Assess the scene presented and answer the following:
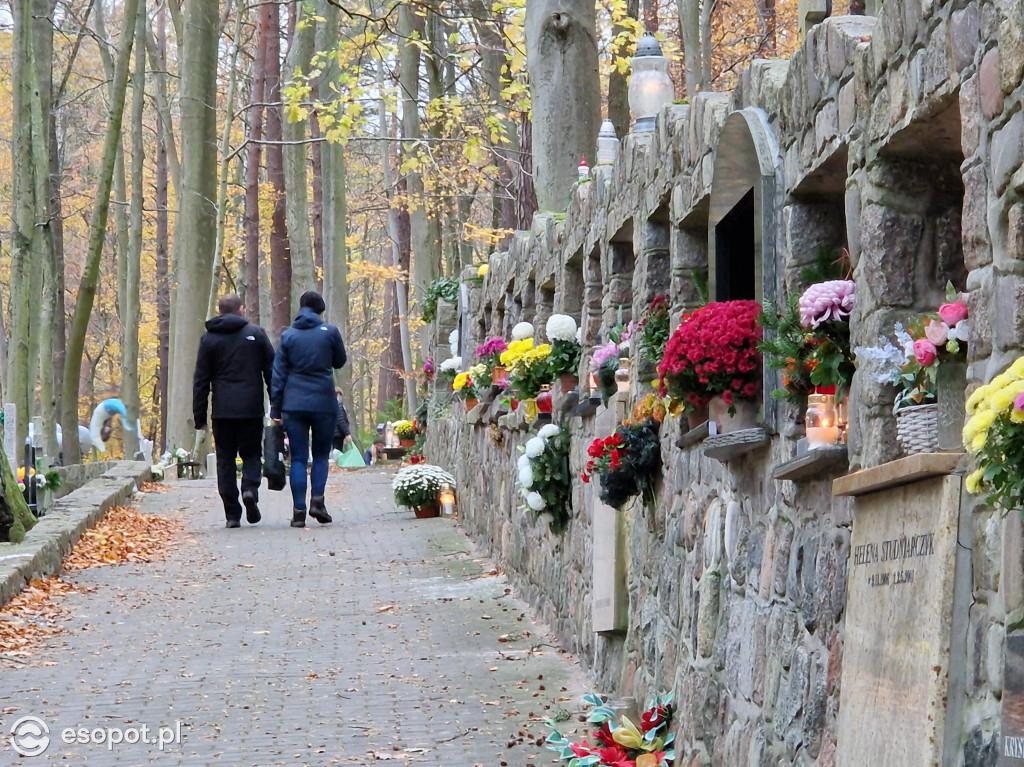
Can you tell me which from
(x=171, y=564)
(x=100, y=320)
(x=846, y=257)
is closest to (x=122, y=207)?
(x=100, y=320)

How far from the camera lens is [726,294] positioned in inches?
221

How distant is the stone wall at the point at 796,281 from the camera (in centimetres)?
307

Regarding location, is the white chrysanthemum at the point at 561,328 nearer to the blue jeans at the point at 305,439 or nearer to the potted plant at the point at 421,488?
the blue jeans at the point at 305,439

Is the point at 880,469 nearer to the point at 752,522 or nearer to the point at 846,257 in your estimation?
the point at 846,257

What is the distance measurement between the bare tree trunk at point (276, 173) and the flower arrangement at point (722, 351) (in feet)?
62.3

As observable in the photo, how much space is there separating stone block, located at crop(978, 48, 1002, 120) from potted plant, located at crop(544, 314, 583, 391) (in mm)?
5753

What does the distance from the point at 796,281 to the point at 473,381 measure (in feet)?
27.0

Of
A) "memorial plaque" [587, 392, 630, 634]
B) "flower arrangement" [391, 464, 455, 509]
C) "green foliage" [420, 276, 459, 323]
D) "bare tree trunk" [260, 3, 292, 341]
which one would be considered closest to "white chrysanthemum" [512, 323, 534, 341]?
"memorial plaque" [587, 392, 630, 634]

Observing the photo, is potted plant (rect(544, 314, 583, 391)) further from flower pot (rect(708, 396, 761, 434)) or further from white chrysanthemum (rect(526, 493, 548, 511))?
flower pot (rect(708, 396, 761, 434))

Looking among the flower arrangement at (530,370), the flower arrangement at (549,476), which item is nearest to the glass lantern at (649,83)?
the flower arrangement at (530,370)

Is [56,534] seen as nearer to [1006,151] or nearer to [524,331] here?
[524,331]

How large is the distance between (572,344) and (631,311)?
136 cm

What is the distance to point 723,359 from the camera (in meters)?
5.03

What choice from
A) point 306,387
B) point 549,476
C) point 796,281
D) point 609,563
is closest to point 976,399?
point 796,281
